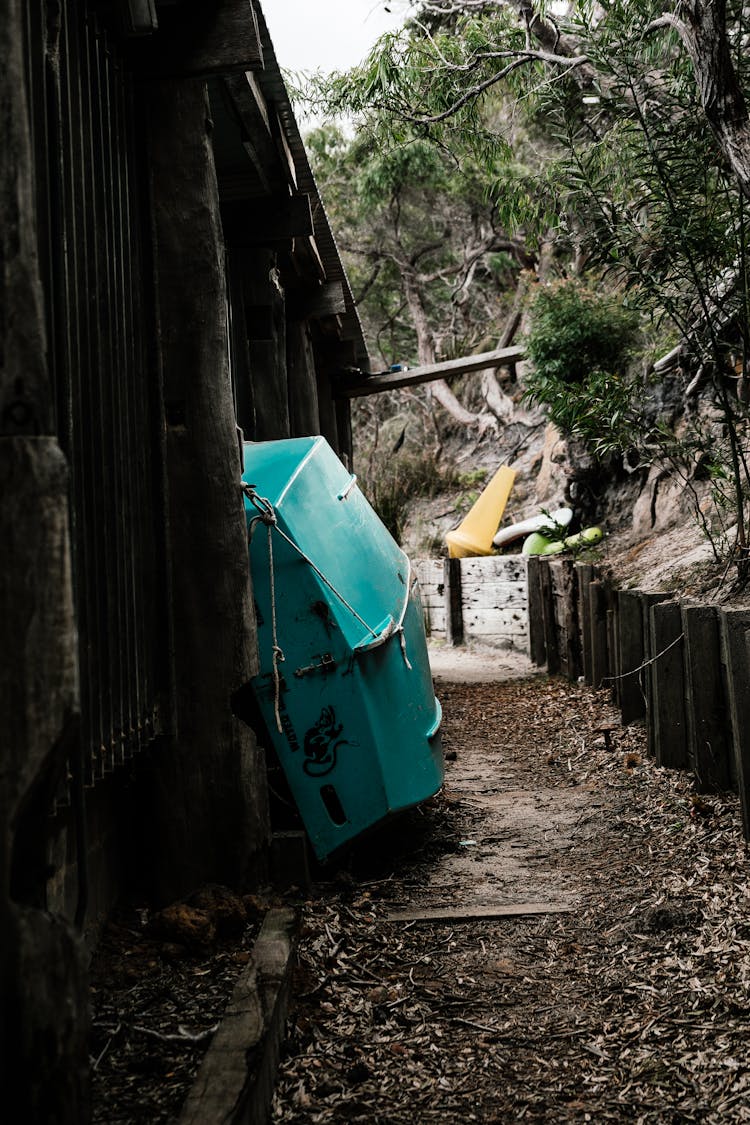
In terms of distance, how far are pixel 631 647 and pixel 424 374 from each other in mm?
6542

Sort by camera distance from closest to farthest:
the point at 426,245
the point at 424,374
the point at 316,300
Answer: the point at 316,300, the point at 424,374, the point at 426,245

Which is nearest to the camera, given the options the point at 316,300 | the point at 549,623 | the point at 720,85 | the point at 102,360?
the point at 102,360

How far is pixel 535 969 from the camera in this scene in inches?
136

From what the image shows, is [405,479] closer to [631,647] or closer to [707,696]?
[631,647]

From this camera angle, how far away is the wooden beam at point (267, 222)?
6.04 meters

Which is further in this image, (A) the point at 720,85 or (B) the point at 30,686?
(A) the point at 720,85

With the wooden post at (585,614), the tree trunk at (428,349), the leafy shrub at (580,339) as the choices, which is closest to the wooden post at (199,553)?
the wooden post at (585,614)

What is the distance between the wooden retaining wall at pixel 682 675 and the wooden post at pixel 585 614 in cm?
16

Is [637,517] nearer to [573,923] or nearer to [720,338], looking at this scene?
[720,338]

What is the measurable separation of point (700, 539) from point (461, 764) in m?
3.17

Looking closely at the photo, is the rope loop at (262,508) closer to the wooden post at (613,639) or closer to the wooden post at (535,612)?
the wooden post at (613,639)

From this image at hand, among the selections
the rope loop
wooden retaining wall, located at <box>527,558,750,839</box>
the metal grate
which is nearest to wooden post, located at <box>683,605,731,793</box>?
wooden retaining wall, located at <box>527,558,750,839</box>

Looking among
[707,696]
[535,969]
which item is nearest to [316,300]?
[707,696]

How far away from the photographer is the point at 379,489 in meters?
19.3
